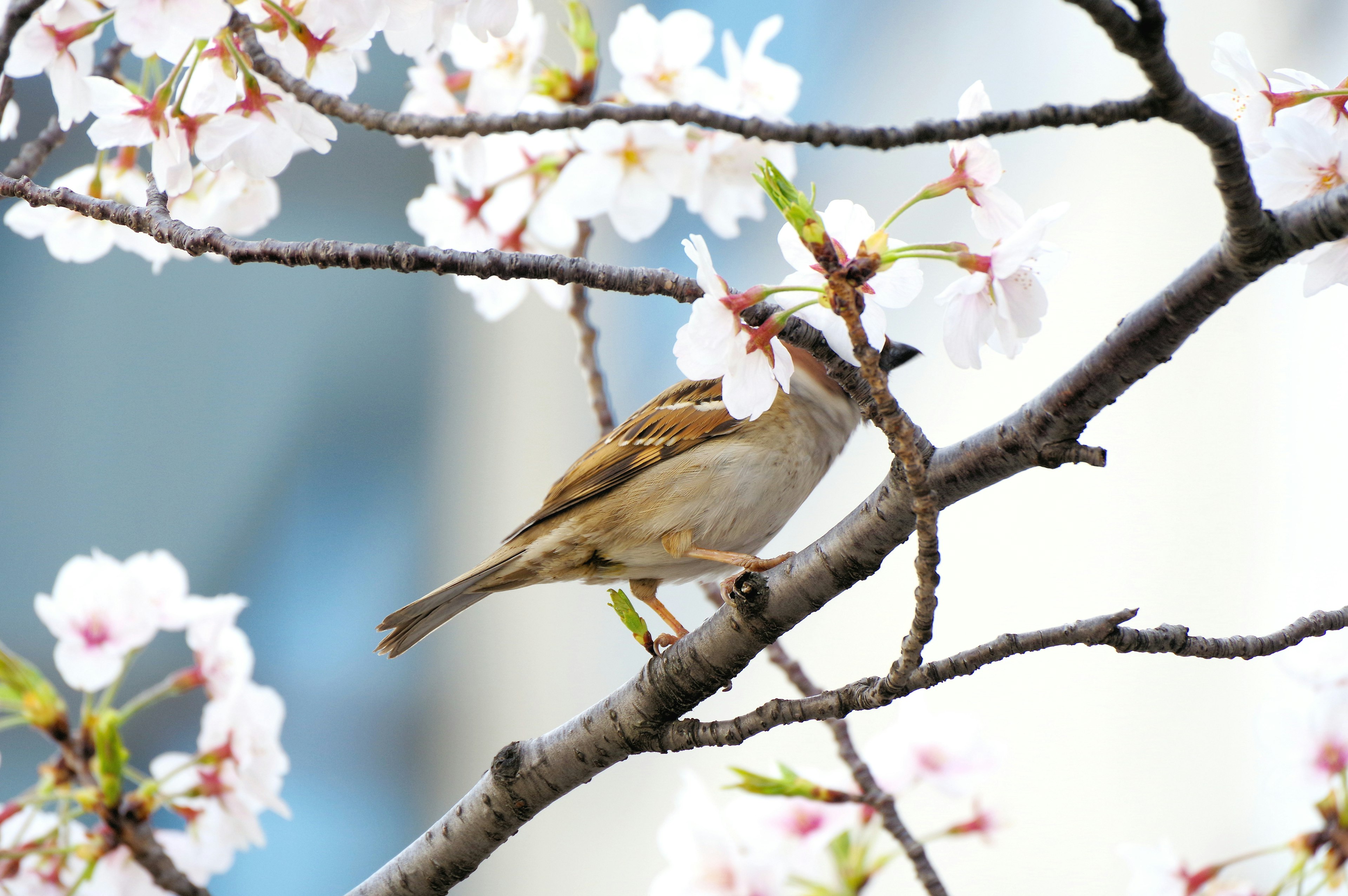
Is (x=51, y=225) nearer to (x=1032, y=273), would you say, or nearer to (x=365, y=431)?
(x=1032, y=273)

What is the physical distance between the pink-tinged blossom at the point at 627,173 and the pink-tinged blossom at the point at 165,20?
1.57ft

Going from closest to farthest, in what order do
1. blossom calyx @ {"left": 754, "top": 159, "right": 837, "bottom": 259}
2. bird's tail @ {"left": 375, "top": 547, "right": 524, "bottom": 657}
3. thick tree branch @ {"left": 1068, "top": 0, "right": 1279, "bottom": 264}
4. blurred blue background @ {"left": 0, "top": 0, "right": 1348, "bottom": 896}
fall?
thick tree branch @ {"left": 1068, "top": 0, "right": 1279, "bottom": 264}, blossom calyx @ {"left": 754, "top": 159, "right": 837, "bottom": 259}, bird's tail @ {"left": 375, "top": 547, "right": 524, "bottom": 657}, blurred blue background @ {"left": 0, "top": 0, "right": 1348, "bottom": 896}

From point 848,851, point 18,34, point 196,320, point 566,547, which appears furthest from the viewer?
point 196,320

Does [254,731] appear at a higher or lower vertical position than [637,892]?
higher

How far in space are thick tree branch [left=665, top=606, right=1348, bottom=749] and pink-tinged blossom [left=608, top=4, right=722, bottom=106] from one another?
2.55 ft

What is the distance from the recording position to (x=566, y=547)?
4.29 feet

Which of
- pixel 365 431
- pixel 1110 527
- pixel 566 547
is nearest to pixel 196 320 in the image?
pixel 365 431

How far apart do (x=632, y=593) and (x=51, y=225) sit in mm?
807

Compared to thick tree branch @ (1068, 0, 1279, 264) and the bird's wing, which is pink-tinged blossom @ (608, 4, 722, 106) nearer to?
the bird's wing

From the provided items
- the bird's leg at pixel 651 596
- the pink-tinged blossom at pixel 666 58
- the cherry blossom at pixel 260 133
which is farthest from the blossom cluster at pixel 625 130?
the bird's leg at pixel 651 596

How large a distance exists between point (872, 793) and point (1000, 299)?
0.59 metres

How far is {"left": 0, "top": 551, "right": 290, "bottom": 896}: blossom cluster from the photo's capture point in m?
0.98

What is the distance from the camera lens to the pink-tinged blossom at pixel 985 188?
2.11 feet

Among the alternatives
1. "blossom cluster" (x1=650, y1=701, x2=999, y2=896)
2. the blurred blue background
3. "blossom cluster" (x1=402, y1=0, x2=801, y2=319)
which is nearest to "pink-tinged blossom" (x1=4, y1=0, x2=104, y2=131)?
"blossom cluster" (x1=402, y1=0, x2=801, y2=319)
